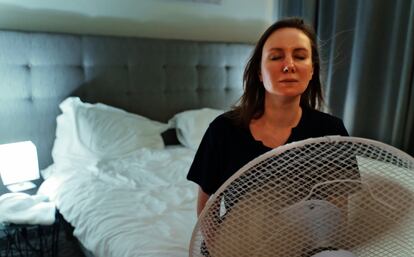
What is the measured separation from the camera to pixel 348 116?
7.36 ft

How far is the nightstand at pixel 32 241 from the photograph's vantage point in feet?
5.42

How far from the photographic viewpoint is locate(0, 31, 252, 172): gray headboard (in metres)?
1.88

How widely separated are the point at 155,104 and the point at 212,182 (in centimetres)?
163

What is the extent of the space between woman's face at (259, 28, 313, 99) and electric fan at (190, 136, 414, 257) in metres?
0.23

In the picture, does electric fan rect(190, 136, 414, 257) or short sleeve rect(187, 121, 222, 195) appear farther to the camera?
short sleeve rect(187, 121, 222, 195)

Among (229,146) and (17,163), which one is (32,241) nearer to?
(17,163)

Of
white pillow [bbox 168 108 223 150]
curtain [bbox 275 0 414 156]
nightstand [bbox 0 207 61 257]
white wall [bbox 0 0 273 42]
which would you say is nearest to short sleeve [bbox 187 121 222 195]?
nightstand [bbox 0 207 61 257]

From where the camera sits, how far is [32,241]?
2012mm

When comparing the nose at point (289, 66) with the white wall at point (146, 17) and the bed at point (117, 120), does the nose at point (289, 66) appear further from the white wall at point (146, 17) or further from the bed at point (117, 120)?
→ the white wall at point (146, 17)

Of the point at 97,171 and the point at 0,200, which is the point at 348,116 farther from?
the point at 0,200

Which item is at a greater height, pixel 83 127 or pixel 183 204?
pixel 83 127

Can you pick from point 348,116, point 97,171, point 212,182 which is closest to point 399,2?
point 348,116

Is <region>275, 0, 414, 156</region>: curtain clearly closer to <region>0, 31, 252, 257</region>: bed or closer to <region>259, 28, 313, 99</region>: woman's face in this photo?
<region>0, 31, 252, 257</region>: bed

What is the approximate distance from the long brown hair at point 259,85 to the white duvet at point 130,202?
50 centimetres
